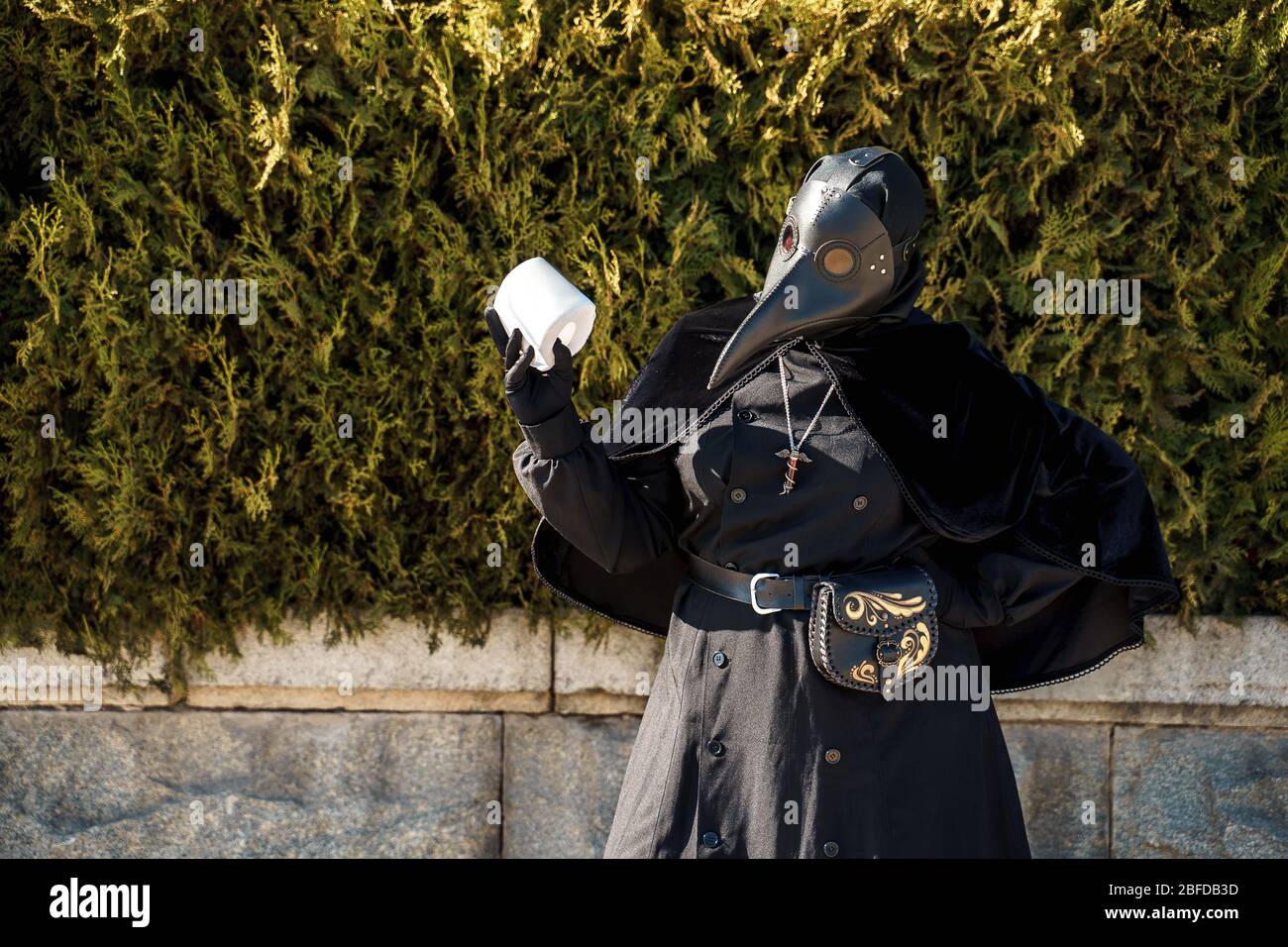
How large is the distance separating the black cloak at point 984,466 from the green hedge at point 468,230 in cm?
99

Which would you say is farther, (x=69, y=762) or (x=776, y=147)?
(x=69, y=762)

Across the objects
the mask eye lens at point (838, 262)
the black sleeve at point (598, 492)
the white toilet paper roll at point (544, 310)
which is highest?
the mask eye lens at point (838, 262)

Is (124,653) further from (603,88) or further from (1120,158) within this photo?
(1120,158)

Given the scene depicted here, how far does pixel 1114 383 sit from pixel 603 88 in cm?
174

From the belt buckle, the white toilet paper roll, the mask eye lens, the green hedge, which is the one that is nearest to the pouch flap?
the belt buckle

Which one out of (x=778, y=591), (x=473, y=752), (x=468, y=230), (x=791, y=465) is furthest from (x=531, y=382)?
(x=473, y=752)

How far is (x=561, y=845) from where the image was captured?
4.12m

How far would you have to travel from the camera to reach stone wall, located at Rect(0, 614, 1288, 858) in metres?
4.07

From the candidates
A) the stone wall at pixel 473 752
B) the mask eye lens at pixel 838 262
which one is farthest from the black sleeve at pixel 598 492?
the stone wall at pixel 473 752

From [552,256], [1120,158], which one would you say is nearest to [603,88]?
[552,256]

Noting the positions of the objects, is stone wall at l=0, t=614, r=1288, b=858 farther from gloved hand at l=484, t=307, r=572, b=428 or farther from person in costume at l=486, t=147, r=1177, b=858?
gloved hand at l=484, t=307, r=572, b=428

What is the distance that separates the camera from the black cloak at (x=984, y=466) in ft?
8.89

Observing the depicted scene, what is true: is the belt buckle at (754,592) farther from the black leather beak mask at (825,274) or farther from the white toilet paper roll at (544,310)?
the white toilet paper roll at (544,310)

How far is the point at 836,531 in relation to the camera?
2.64m
